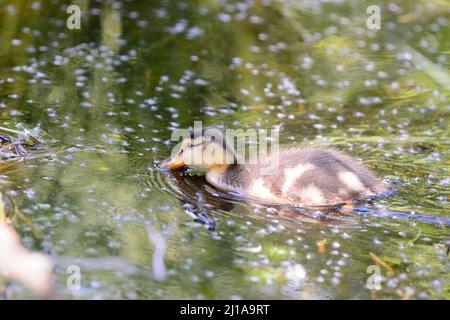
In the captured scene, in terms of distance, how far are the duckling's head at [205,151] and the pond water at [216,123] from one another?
0.37 feet

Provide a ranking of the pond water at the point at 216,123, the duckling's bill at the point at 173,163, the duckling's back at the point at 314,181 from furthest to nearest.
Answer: the duckling's bill at the point at 173,163, the duckling's back at the point at 314,181, the pond water at the point at 216,123

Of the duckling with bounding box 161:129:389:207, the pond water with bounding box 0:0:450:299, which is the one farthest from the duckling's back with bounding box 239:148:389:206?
the pond water with bounding box 0:0:450:299

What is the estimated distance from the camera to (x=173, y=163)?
4402mm

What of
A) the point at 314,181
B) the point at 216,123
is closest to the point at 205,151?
the point at 216,123

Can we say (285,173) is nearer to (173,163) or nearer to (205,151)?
(205,151)

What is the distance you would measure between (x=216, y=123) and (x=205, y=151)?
1.61 feet

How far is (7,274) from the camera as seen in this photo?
320 cm

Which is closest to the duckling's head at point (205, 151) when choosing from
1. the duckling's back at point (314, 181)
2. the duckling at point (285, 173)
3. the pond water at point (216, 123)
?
the duckling at point (285, 173)

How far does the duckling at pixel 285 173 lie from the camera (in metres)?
4.14

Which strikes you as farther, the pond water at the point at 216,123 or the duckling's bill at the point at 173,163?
the duckling's bill at the point at 173,163

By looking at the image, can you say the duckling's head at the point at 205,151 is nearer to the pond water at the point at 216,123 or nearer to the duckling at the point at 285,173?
the duckling at the point at 285,173

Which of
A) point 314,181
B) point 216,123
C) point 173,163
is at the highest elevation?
point 216,123
